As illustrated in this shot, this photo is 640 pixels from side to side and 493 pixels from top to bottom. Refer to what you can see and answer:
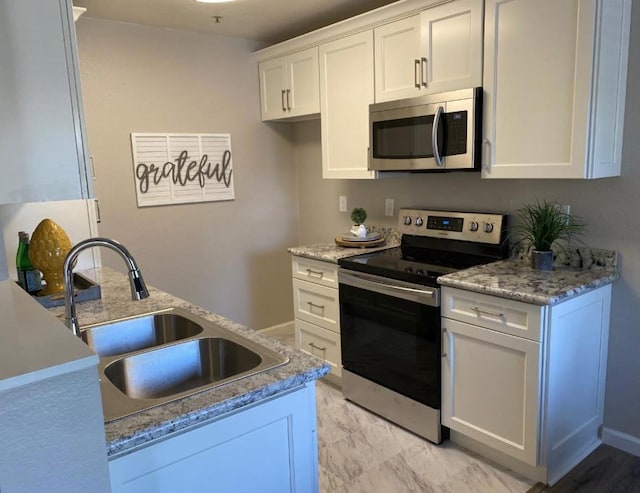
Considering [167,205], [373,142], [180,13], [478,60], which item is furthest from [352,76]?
[167,205]

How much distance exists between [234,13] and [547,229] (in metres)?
2.17

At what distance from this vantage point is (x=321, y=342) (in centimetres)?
311

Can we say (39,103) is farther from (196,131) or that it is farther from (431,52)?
(196,131)

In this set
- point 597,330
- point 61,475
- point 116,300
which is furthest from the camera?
point 597,330

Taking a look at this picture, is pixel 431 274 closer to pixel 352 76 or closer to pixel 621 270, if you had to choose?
pixel 621 270

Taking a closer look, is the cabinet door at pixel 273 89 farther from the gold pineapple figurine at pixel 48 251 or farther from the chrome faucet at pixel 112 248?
the chrome faucet at pixel 112 248

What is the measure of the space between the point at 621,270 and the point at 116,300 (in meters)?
2.21

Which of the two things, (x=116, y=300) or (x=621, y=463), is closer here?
(x=116, y=300)

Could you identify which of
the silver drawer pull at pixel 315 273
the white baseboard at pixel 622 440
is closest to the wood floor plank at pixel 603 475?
the white baseboard at pixel 622 440

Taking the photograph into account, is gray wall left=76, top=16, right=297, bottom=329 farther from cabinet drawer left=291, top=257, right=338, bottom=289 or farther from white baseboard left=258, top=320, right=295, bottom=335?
cabinet drawer left=291, top=257, right=338, bottom=289

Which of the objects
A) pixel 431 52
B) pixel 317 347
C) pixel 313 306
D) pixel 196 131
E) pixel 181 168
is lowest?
pixel 317 347

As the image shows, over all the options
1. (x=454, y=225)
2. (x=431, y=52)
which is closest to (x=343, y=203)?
(x=454, y=225)

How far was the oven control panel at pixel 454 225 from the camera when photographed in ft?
8.50

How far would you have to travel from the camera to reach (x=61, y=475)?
81 centimetres
